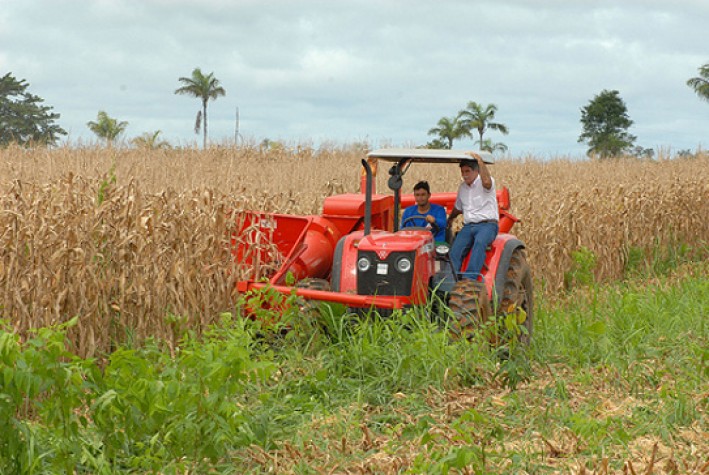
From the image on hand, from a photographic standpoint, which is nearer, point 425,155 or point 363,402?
point 363,402

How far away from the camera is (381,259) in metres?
7.17

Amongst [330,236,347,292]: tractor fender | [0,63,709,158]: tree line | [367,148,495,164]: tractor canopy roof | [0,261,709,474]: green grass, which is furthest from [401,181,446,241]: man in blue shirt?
[0,63,709,158]: tree line

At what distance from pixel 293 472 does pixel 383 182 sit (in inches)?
605

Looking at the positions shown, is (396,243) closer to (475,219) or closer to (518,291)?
(475,219)

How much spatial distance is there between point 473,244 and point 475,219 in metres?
0.24

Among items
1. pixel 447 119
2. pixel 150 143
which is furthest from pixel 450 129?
pixel 150 143

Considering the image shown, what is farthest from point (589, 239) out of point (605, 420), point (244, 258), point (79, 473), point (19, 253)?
point (79, 473)

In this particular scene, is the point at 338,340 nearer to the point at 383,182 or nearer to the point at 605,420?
the point at 605,420

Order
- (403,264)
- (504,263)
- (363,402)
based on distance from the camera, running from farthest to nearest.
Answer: (504,263)
(403,264)
(363,402)

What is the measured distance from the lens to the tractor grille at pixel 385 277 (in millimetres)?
7141

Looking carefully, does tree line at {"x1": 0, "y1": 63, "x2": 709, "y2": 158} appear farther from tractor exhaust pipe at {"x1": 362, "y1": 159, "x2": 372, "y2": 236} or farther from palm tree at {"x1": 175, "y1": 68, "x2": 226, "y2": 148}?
tractor exhaust pipe at {"x1": 362, "y1": 159, "x2": 372, "y2": 236}

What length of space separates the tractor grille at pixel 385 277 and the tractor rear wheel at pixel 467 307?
0.42m

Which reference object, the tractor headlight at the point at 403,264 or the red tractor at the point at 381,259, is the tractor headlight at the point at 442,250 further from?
the tractor headlight at the point at 403,264

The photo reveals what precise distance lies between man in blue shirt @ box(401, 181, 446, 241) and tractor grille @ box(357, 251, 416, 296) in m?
1.10
